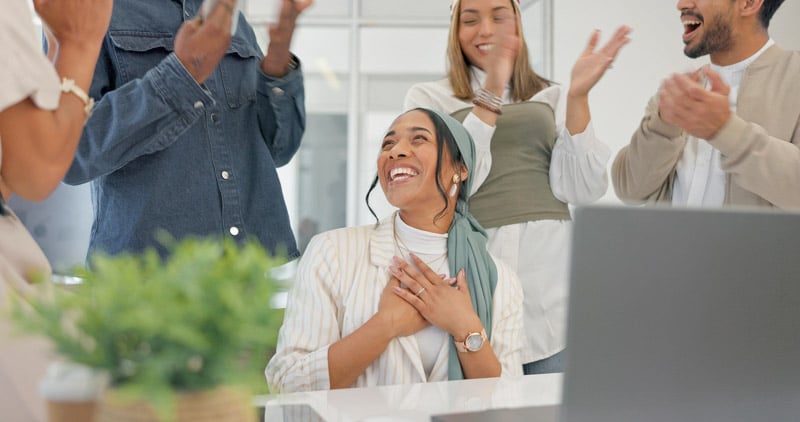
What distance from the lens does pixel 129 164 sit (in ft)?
5.97

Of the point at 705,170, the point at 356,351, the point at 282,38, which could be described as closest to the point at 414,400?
the point at 356,351

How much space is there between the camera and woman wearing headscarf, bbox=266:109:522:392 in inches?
66.9

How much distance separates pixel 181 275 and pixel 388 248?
4.19 feet

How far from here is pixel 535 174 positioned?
2.18 metres

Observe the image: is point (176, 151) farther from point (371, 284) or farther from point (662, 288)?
point (662, 288)

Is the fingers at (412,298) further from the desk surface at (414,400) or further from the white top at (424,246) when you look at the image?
the desk surface at (414,400)

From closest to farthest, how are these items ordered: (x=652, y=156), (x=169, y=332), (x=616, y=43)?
(x=169, y=332) < (x=652, y=156) < (x=616, y=43)

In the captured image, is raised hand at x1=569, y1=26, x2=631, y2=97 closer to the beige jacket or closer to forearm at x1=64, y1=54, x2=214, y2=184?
the beige jacket

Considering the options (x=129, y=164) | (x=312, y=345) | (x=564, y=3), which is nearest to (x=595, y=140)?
(x=312, y=345)

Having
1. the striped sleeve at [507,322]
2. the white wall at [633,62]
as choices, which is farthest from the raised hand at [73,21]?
the white wall at [633,62]

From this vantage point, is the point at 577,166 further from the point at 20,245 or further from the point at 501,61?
the point at 20,245

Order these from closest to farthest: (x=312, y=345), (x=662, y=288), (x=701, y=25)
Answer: (x=662, y=288), (x=312, y=345), (x=701, y=25)

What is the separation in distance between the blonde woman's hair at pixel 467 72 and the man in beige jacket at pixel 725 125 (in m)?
0.33

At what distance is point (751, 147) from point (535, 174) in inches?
21.4
